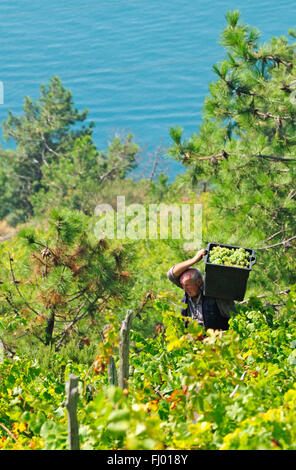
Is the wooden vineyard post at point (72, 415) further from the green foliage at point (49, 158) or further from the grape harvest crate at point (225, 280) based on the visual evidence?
the green foliage at point (49, 158)

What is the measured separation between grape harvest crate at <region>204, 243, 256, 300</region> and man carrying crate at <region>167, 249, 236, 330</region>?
0.39ft

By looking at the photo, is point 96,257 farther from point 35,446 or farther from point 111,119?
point 111,119

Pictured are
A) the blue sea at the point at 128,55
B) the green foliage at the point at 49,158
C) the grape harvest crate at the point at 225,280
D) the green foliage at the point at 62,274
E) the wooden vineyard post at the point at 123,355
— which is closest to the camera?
the wooden vineyard post at the point at 123,355

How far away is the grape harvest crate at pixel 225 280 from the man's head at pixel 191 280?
116 millimetres

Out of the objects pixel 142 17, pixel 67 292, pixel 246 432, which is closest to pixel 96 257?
pixel 67 292

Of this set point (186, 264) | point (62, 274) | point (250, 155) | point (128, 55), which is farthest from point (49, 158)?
point (128, 55)

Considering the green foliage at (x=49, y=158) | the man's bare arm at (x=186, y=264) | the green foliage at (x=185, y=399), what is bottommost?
the green foliage at (x=185, y=399)

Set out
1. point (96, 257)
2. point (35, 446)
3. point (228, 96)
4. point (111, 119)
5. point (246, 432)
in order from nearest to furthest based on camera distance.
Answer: point (246, 432)
point (35, 446)
point (96, 257)
point (228, 96)
point (111, 119)

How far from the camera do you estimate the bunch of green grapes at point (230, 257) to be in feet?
11.9

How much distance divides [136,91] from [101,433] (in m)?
45.2

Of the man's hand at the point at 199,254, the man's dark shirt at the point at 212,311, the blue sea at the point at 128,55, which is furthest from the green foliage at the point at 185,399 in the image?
the blue sea at the point at 128,55

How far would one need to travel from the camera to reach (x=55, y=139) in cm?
2202

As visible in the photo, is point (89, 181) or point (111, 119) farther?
point (111, 119)

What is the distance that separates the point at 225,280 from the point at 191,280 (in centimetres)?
25
